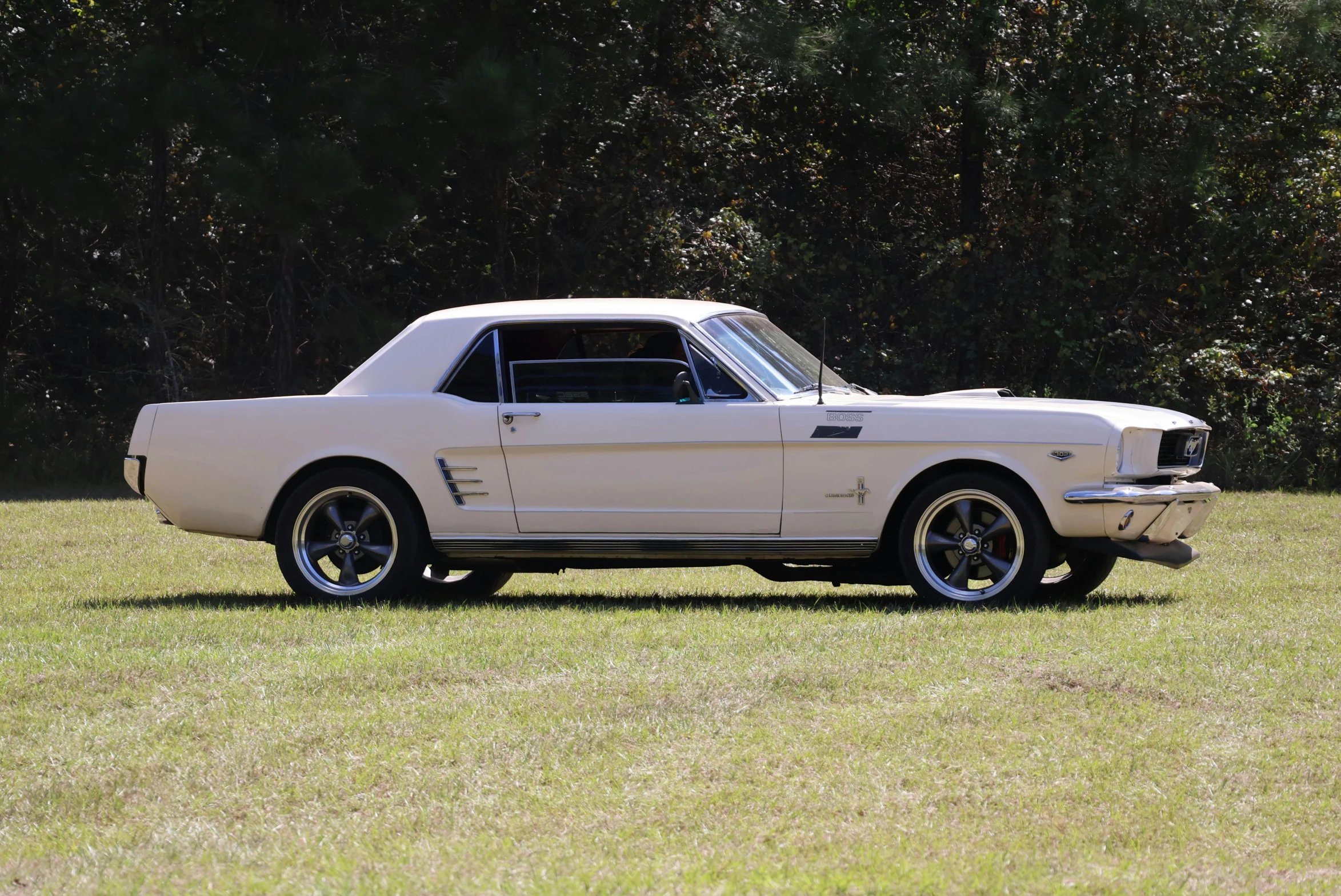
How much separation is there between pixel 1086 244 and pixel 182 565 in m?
11.5

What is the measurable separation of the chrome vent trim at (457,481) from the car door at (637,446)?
21cm

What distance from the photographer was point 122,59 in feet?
59.8

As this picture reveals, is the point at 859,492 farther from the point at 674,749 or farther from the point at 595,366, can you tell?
the point at 674,749

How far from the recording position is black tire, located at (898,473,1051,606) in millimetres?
8305

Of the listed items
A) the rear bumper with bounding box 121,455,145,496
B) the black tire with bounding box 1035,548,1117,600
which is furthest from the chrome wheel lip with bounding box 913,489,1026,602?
the rear bumper with bounding box 121,455,145,496

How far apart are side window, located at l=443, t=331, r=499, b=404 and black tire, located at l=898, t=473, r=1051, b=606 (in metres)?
2.27

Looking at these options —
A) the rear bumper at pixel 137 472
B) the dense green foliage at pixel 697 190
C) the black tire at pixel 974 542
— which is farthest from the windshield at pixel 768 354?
the dense green foliage at pixel 697 190

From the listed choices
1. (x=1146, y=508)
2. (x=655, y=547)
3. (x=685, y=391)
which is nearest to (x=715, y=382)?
(x=685, y=391)

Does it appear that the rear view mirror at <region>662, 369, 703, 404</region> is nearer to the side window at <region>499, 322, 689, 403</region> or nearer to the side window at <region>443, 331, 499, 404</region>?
the side window at <region>499, 322, 689, 403</region>

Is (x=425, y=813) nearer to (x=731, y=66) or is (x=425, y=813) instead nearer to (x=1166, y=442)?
(x=1166, y=442)

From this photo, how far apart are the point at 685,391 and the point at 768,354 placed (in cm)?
73

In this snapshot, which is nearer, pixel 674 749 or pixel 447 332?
pixel 674 749

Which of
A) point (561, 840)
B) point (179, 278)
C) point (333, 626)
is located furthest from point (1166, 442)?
point (179, 278)

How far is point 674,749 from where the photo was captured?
533 cm
